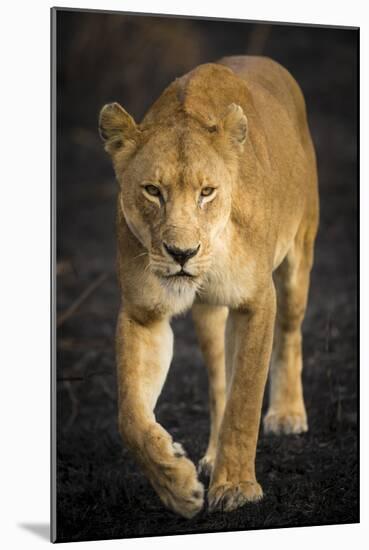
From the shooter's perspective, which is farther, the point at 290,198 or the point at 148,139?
the point at 290,198

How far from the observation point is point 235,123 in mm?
5098

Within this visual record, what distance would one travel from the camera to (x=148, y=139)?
5.04 m

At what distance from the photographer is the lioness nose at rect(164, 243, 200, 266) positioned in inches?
187

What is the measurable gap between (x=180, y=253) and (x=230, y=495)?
972 mm

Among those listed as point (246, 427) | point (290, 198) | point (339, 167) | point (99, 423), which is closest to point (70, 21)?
point (290, 198)

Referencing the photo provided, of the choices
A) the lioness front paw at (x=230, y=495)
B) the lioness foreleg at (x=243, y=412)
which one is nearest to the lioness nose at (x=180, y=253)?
the lioness foreleg at (x=243, y=412)

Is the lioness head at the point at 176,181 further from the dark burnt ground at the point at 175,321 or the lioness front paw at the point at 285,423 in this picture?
the lioness front paw at the point at 285,423

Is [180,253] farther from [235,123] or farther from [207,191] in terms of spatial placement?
[235,123]

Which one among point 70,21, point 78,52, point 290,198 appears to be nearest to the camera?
point 70,21

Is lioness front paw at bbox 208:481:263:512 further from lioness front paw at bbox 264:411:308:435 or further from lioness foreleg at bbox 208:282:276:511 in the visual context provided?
lioness front paw at bbox 264:411:308:435

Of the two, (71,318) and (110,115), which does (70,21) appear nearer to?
(110,115)

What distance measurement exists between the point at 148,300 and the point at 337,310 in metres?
3.02

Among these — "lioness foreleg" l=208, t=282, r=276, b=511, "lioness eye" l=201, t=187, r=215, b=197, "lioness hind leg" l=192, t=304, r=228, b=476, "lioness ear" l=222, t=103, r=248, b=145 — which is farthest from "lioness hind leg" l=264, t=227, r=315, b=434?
"lioness eye" l=201, t=187, r=215, b=197

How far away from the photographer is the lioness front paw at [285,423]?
624 centimetres
